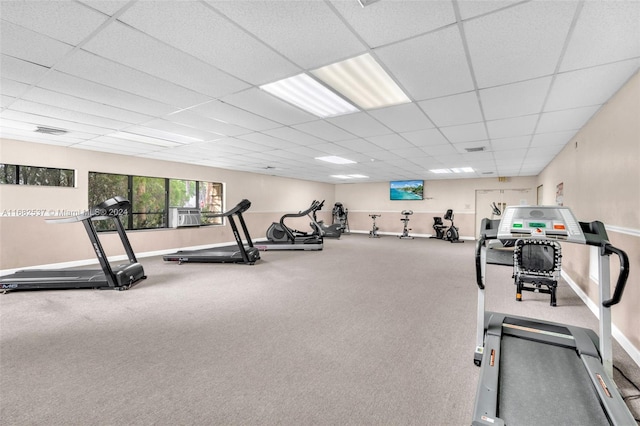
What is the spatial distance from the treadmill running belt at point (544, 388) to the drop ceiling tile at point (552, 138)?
12.3 ft

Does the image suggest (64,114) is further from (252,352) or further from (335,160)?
(335,160)

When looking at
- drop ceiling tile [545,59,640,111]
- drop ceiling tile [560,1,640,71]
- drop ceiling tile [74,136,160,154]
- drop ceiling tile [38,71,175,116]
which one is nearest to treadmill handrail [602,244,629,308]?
drop ceiling tile [560,1,640,71]

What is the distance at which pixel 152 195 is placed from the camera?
760 centimetres

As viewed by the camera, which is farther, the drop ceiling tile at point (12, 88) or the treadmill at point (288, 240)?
the treadmill at point (288, 240)

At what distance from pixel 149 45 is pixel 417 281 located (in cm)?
465

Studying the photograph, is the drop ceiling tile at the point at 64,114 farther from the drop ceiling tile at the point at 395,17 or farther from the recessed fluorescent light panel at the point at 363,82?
the drop ceiling tile at the point at 395,17

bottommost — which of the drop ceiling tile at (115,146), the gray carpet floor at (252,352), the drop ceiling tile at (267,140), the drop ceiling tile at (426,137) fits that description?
the gray carpet floor at (252,352)

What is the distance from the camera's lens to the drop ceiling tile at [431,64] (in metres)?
2.05

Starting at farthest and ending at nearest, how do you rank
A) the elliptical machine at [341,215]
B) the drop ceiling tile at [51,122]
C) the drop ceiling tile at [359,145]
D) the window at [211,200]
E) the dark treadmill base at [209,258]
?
the elliptical machine at [341,215]
the window at [211,200]
the dark treadmill base at [209,258]
the drop ceiling tile at [359,145]
the drop ceiling tile at [51,122]

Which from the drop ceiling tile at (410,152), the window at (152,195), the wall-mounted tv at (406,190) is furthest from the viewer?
the wall-mounted tv at (406,190)

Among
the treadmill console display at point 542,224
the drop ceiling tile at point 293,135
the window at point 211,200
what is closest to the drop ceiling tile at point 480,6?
the treadmill console display at point 542,224

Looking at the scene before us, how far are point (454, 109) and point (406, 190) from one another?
8.92 metres

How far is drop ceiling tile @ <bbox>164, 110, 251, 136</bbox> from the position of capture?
12.4ft

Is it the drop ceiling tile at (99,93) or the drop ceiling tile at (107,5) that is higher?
the drop ceiling tile at (99,93)
